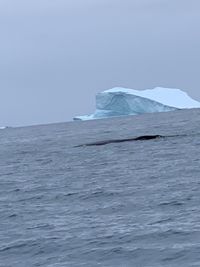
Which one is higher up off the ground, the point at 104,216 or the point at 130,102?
the point at 104,216

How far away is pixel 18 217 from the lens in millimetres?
23094

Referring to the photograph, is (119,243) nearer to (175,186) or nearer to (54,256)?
(54,256)

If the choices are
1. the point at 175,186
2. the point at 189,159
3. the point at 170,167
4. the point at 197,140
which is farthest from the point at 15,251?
the point at 197,140

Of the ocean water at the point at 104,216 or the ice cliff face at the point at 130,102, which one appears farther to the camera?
the ice cliff face at the point at 130,102

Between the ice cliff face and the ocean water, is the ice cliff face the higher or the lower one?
the lower one

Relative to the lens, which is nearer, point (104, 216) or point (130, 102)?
point (104, 216)

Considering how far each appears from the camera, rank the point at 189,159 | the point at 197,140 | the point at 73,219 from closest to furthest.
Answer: the point at 73,219 → the point at 189,159 → the point at 197,140

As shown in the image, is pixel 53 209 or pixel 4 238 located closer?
pixel 4 238

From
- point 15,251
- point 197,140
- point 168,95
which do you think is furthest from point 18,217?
point 168,95

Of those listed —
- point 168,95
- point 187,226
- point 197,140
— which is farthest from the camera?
point 168,95

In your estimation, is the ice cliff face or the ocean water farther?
the ice cliff face

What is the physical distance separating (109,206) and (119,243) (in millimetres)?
5481

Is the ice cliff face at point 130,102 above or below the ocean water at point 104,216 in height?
below

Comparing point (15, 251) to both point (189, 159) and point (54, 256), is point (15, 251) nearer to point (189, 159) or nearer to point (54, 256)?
point (54, 256)
